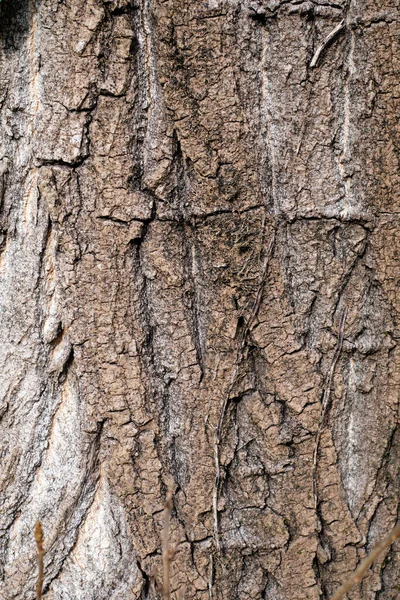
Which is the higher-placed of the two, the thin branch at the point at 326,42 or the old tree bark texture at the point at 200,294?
the thin branch at the point at 326,42

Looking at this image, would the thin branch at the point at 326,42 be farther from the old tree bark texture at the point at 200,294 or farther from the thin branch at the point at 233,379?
the thin branch at the point at 233,379

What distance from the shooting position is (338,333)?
1.34 metres

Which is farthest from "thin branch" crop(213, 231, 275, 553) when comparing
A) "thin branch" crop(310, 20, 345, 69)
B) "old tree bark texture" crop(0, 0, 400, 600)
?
"thin branch" crop(310, 20, 345, 69)

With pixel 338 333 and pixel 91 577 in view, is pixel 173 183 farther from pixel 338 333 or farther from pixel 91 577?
pixel 91 577

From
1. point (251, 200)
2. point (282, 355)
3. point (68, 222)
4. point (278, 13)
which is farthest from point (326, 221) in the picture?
point (68, 222)

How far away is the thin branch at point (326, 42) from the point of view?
1.22 meters

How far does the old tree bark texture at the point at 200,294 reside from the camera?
4.02ft

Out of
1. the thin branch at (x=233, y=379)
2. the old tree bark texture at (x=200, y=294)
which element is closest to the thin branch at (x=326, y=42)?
the old tree bark texture at (x=200, y=294)

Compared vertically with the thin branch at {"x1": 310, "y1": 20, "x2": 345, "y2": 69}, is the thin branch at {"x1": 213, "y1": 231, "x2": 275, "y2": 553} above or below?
below

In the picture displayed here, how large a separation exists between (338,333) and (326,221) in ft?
0.94

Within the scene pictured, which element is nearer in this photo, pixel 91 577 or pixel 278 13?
pixel 278 13

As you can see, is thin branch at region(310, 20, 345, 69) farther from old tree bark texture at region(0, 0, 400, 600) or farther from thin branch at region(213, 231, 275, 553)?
thin branch at region(213, 231, 275, 553)

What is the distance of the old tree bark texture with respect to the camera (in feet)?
4.02

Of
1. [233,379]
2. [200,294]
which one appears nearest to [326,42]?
[200,294]
